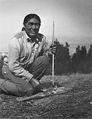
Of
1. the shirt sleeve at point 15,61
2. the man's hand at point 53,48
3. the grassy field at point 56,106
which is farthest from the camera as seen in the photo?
the man's hand at point 53,48

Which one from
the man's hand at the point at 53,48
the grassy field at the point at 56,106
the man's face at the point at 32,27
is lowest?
the grassy field at the point at 56,106

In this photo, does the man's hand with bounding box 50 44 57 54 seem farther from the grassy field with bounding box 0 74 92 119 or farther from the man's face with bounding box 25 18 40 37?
the grassy field with bounding box 0 74 92 119

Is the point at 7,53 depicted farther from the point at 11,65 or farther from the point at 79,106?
the point at 79,106

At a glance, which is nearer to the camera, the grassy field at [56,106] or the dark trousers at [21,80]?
the grassy field at [56,106]

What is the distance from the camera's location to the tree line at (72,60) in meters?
1.84

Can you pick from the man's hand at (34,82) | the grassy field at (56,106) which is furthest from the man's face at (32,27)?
the grassy field at (56,106)

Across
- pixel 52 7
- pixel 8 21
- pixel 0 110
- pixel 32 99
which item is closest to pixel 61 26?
pixel 52 7

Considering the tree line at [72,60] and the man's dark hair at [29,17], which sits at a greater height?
the man's dark hair at [29,17]

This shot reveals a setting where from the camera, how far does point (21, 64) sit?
1757 millimetres

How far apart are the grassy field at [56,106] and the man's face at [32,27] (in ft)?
1.16

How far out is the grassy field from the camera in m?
1.48

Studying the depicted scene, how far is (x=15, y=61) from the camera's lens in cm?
172

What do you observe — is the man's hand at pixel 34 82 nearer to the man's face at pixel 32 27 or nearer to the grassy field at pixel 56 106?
the grassy field at pixel 56 106

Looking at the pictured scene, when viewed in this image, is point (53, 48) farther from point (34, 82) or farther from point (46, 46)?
point (34, 82)
